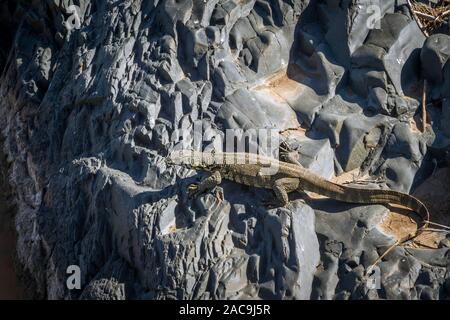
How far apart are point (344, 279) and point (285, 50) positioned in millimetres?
3932

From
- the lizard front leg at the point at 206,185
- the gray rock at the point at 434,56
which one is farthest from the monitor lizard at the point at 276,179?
the gray rock at the point at 434,56

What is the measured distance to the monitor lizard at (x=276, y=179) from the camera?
7516 mm

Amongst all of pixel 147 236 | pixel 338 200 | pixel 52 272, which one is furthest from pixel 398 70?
pixel 52 272

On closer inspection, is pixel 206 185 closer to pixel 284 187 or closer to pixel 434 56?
pixel 284 187

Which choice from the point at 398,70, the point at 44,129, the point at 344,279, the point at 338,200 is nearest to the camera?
the point at 344,279

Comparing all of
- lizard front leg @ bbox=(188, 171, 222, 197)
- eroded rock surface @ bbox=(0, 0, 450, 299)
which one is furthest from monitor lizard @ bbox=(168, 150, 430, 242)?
eroded rock surface @ bbox=(0, 0, 450, 299)

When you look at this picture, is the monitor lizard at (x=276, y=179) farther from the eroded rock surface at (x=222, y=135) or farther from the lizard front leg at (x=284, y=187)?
the eroded rock surface at (x=222, y=135)

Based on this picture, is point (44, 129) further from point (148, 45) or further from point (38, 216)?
point (148, 45)

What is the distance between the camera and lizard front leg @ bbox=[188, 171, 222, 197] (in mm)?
7859

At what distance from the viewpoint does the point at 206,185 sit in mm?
7871

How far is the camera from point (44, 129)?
10.9 metres

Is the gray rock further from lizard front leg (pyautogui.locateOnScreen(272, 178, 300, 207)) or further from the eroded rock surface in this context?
lizard front leg (pyautogui.locateOnScreen(272, 178, 300, 207))

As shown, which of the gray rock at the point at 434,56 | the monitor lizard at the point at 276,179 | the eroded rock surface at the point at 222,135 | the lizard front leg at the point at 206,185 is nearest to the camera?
the eroded rock surface at the point at 222,135

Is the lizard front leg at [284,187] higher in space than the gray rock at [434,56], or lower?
lower
